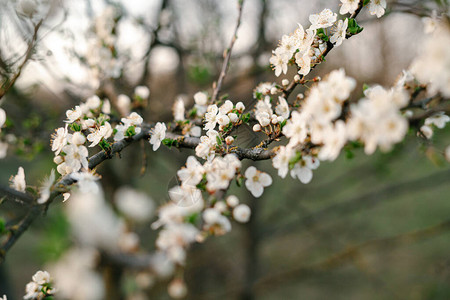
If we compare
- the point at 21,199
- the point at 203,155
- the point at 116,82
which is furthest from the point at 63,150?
the point at 116,82

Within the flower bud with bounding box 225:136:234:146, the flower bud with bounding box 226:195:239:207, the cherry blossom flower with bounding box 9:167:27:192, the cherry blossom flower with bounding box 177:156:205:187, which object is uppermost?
the flower bud with bounding box 225:136:234:146

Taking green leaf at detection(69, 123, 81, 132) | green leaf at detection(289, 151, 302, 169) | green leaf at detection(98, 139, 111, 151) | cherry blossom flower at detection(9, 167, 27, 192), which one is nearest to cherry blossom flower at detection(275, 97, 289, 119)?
green leaf at detection(289, 151, 302, 169)

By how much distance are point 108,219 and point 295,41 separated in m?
3.14

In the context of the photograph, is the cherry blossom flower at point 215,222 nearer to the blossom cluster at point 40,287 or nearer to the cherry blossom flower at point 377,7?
the blossom cluster at point 40,287

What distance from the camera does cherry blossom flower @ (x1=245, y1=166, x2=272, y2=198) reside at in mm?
1221

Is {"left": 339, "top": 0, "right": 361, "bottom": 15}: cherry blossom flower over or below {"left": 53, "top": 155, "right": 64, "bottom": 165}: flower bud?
over

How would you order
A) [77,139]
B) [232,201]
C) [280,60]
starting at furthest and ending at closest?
1. [280,60]
2. [232,201]
3. [77,139]

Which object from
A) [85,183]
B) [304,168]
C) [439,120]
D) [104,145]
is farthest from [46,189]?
[439,120]

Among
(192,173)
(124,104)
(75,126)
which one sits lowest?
(192,173)

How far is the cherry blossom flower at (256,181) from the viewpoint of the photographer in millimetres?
1221

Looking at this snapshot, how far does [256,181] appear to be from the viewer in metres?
1.25

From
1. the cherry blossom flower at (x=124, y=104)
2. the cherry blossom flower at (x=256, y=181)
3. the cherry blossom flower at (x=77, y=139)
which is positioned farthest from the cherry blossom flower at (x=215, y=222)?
the cherry blossom flower at (x=124, y=104)

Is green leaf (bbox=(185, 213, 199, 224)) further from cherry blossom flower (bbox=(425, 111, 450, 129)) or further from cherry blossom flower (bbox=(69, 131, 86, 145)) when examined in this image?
cherry blossom flower (bbox=(425, 111, 450, 129))

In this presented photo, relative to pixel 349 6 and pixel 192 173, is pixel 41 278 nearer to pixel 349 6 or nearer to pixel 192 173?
pixel 192 173
